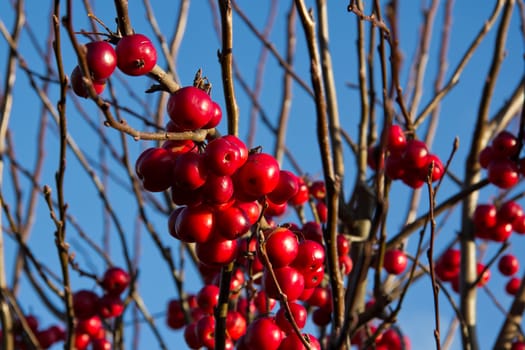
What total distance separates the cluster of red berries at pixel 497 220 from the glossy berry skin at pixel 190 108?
1.61m

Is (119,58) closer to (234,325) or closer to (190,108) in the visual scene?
(190,108)

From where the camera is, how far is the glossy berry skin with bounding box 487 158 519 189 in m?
2.19

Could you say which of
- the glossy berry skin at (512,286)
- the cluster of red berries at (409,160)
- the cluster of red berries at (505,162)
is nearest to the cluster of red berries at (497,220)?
the cluster of red berries at (505,162)

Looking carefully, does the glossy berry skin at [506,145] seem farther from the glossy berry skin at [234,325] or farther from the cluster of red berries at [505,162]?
the glossy berry skin at [234,325]

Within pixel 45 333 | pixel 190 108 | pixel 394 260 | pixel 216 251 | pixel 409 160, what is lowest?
pixel 216 251

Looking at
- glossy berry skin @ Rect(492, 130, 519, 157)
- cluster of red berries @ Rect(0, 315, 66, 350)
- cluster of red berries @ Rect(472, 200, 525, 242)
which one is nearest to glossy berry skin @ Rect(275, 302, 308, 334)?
glossy berry skin @ Rect(492, 130, 519, 157)

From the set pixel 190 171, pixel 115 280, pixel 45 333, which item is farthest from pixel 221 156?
pixel 45 333

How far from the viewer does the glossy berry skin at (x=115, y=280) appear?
2.51 m

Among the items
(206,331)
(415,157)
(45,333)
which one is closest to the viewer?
(206,331)

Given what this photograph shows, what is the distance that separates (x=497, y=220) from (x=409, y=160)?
632 millimetres

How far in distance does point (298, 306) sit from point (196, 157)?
460mm

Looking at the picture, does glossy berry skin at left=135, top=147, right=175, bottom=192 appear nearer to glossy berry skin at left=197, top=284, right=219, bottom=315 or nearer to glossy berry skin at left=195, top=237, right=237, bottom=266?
glossy berry skin at left=195, top=237, right=237, bottom=266

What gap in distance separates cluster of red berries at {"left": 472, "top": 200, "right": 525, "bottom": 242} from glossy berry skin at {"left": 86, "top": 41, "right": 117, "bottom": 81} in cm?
176

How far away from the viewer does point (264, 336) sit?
54.3 inches
